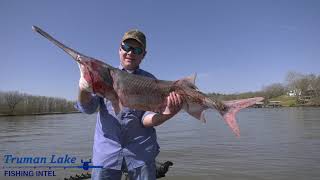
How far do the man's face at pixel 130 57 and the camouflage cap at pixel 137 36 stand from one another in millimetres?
43

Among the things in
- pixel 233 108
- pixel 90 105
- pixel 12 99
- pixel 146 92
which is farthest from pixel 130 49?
pixel 12 99

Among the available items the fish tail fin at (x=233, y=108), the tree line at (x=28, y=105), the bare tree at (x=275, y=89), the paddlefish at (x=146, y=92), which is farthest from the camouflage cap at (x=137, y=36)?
the bare tree at (x=275, y=89)

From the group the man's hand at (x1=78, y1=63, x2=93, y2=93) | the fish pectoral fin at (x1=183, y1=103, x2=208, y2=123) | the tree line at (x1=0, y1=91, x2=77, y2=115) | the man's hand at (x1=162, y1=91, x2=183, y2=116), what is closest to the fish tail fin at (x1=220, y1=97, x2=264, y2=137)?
the fish pectoral fin at (x1=183, y1=103, x2=208, y2=123)

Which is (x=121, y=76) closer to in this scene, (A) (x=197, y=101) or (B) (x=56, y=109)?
(A) (x=197, y=101)

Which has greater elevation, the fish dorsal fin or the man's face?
the man's face

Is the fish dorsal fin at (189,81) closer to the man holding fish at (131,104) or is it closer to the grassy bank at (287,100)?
the man holding fish at (131,104)

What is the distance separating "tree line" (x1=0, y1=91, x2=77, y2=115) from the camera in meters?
128

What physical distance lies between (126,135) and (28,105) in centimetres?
14183

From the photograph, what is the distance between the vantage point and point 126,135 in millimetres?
4895

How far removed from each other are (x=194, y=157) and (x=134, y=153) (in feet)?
50.4

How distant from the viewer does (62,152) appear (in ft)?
76.0

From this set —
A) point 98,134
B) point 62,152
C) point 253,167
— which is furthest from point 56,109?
point 98,134

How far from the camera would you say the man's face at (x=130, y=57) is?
191 inches

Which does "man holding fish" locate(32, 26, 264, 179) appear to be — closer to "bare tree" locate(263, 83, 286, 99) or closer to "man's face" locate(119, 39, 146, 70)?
"man's face" locate(119, 39, 146, 70)
